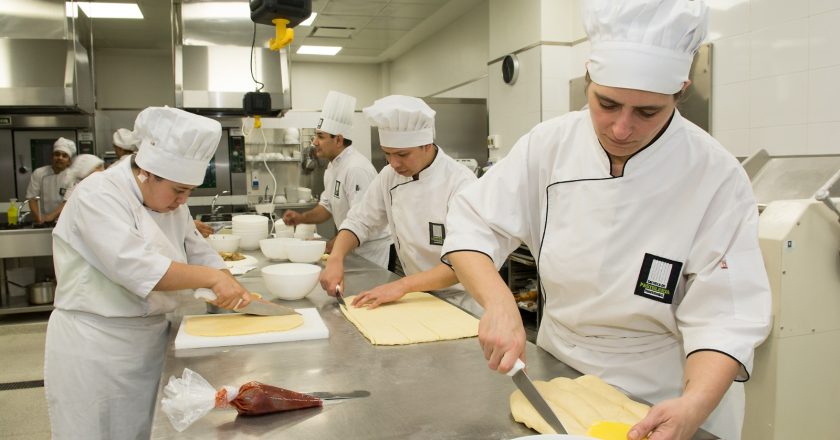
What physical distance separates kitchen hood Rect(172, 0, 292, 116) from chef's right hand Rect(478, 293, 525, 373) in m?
3.57

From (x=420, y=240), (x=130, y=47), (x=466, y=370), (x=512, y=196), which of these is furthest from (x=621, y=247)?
(x=130, y=47)

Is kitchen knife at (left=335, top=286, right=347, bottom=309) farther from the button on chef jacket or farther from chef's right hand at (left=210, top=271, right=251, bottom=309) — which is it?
the button on chef jacket

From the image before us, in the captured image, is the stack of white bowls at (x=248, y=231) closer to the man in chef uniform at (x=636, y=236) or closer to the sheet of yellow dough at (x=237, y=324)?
the sheet of yellow dough at (x=237, y=324)

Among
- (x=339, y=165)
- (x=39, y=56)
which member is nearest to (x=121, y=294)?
(x=339, y=165)

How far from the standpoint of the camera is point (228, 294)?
178 centimetres

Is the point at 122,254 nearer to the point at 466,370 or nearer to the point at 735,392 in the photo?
the point at 466,370

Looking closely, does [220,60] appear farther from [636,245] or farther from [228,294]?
[636,245]

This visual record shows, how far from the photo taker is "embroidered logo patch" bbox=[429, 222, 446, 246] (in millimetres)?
2502

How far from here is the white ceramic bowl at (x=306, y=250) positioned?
2.79 m

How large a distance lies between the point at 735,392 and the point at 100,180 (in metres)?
1.87

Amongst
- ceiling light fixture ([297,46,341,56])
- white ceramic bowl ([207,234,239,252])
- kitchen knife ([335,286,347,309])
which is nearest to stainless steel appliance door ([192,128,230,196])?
ceiling light fixture ([297,46,341,56])

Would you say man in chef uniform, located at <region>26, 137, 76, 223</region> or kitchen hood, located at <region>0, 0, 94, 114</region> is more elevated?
kitchen hood, located at <region>0, 0, 94, 114</region>

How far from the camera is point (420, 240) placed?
2.58m

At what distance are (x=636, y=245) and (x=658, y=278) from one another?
8cm
